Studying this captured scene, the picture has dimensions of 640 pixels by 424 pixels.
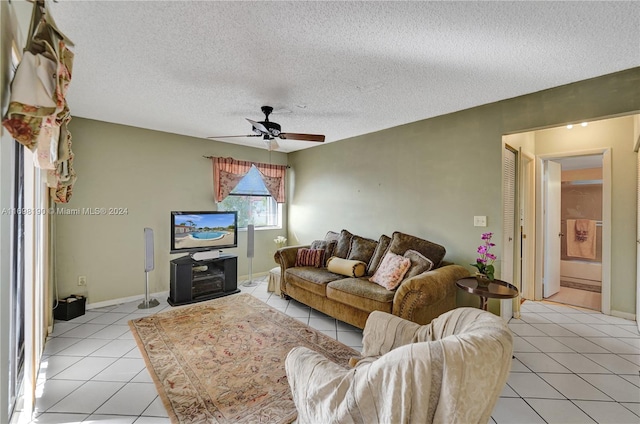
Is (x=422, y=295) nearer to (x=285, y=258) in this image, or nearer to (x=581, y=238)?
(x=285, y=258)

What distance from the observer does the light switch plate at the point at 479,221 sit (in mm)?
2906

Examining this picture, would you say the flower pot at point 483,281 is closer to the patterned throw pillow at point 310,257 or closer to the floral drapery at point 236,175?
the patterned throw pillow at point 310,257

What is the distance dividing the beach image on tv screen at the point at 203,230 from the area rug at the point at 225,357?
934 mm

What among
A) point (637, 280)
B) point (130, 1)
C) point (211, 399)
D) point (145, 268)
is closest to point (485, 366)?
point (211, 399)

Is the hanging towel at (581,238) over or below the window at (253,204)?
below

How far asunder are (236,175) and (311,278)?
2.36 metres

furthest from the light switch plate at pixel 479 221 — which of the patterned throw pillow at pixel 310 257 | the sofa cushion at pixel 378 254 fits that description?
the patterned throw pillow at pixel 310 257

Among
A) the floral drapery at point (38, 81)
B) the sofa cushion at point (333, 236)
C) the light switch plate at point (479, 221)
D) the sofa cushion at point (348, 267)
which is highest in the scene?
the floral drapery at point (38, 81)

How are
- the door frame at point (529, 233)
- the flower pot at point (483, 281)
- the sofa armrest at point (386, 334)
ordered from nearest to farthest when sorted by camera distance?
the sofa armrest at point (386, 334) < the flower pot at point (483, 281) < the door frame at point (529, 233)

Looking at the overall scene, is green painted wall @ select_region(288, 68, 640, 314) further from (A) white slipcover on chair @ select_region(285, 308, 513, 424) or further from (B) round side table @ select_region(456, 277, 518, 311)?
(A) white slipcover on chair @ select_region(285, 308, 513, 424)

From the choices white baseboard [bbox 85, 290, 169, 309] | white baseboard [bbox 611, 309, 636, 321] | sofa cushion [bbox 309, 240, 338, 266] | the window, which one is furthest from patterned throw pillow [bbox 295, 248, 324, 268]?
white baseboard [bbox 611, 309, 636, 321]

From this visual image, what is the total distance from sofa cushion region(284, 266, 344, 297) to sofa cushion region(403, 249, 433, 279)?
87cm

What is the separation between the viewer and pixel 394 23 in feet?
5.36

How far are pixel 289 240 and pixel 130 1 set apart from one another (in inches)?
175
